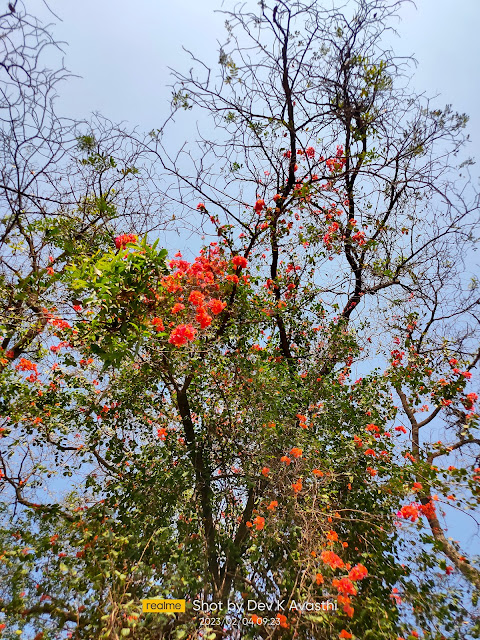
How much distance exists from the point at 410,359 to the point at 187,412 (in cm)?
316

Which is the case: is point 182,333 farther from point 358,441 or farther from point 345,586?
point 358,441

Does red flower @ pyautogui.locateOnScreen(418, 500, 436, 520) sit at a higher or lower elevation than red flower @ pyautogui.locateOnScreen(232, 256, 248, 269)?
lower

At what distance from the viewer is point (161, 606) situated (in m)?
2.00

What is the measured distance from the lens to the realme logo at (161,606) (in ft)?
6.50

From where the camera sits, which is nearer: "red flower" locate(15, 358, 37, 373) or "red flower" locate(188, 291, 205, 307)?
"red flower" locate(188, 291, 205, 307)

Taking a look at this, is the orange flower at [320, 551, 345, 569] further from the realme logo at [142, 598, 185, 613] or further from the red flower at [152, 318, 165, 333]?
the red flower at [152, 318, 165, 333]

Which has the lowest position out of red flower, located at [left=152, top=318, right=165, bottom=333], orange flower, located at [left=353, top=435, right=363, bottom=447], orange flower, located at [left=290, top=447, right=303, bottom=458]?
orange flower, located at [left=290, top=447, right=303, bottom=458]

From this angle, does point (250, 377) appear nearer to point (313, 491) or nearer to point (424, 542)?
point (313, 491)

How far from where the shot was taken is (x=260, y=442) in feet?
10.6

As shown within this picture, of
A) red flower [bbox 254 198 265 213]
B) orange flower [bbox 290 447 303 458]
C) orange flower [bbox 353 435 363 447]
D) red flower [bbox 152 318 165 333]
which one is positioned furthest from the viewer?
red flower [bbox 254 198 265 213]

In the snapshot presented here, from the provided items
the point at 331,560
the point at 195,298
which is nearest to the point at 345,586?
the point at 331,560

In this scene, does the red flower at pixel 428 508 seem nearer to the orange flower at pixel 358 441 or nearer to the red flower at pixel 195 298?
the orange flower at pixel 358 441

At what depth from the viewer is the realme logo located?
198 cm
